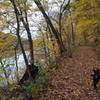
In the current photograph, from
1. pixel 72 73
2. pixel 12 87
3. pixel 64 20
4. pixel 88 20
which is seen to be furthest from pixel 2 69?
pixel 64 20

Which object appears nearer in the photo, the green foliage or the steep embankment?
the steep embankment

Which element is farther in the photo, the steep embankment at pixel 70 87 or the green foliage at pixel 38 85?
the green foliage at pixel 38 85

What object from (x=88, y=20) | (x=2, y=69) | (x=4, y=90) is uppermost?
(x=88, y=20)

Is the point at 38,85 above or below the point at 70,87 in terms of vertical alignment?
above

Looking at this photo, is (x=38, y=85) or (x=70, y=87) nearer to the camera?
(x=38, y=85)

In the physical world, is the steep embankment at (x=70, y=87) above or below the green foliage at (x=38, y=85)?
below

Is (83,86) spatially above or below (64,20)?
below

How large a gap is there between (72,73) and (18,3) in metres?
5.15

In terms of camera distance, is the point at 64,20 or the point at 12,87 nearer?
the point at 12,87

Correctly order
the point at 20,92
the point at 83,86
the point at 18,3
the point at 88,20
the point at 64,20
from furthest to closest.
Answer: the point at 64,20, the point at 88,20, the point at 18,3, the point at 83,86, the point at 20,92

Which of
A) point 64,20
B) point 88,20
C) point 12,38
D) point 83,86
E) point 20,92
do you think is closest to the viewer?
point 20,92

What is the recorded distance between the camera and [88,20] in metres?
35.9

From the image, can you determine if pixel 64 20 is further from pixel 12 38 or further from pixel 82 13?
pixel 12 38

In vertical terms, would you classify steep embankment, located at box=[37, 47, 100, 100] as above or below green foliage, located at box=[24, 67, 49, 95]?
below
